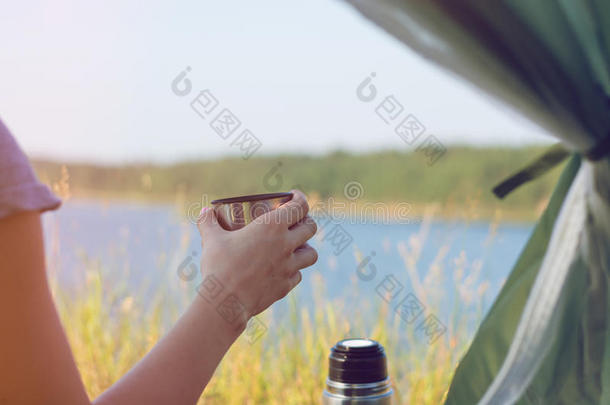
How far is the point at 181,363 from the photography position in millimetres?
695

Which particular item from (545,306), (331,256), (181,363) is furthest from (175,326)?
(331,256)

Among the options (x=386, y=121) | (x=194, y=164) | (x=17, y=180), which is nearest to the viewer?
(x=17, y=180)

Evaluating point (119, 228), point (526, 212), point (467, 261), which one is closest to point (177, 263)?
point (119, 228)

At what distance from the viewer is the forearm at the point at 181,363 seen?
679 mm

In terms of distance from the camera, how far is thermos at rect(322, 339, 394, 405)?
0.70 m

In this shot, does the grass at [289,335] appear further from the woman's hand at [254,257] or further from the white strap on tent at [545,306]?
the woman's hand at [254,257]

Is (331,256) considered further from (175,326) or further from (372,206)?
(175,326)

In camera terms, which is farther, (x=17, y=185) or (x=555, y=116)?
(x=555, y=116)

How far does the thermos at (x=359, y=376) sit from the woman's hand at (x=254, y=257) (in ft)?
0.38

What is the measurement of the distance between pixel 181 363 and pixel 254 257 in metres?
0.15

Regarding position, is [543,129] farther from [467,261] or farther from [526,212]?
[526,212]

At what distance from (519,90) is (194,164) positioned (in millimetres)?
2817

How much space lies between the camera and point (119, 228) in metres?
2.22

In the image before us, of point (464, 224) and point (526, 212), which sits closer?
point (464, 224)
